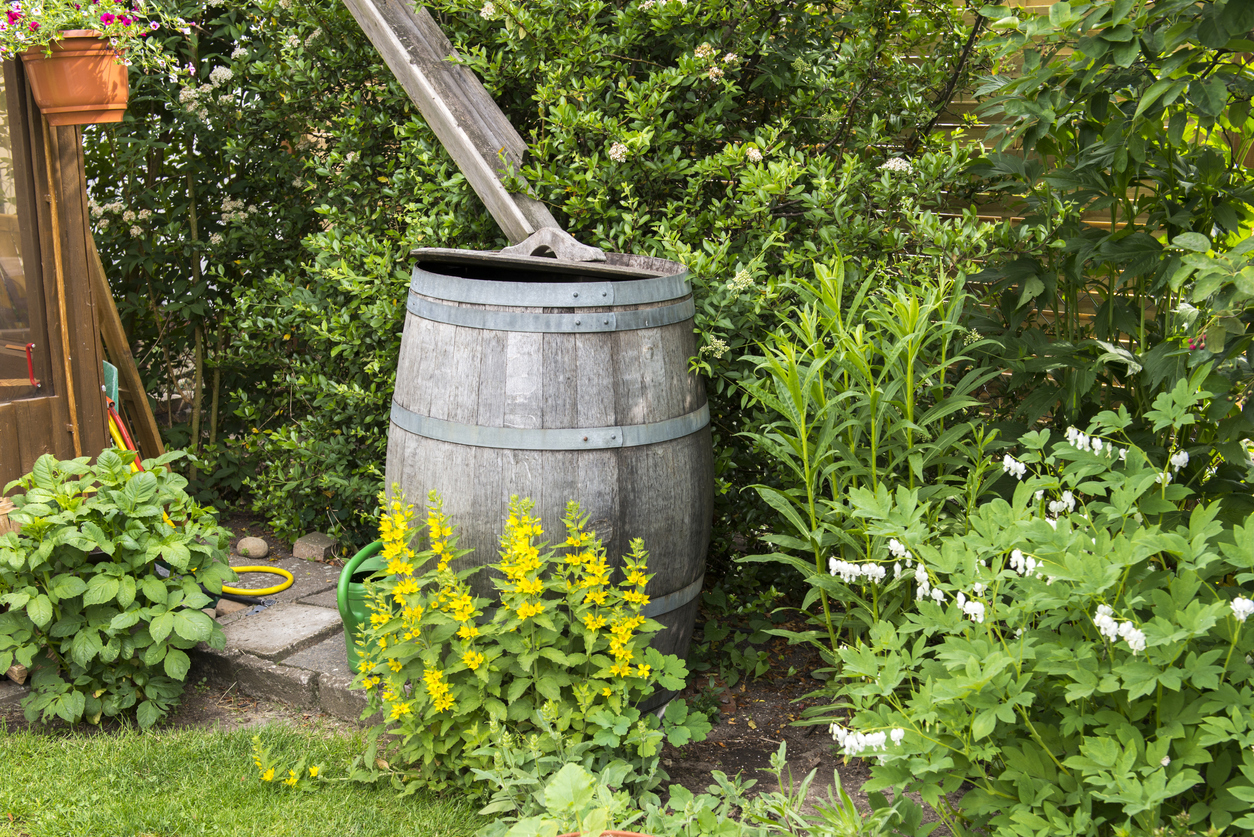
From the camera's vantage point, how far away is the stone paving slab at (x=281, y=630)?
2.87 m

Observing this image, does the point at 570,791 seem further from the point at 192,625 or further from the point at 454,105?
the point at 454,105

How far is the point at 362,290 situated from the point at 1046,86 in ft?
6.65

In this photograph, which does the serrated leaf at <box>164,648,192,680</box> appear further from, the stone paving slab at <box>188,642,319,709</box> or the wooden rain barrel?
the wooden rain barrel

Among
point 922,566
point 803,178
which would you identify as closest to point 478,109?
point 803,178

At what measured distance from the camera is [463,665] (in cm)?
210

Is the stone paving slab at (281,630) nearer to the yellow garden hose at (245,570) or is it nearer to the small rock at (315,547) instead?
the yellow garden hose at (245,570)

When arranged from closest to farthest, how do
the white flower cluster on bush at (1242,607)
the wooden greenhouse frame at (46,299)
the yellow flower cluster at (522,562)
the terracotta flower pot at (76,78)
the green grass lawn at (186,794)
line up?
the white flower cluster on bush at (1242,607)
the yellow flower cluster at (522,562)
the green grass lawn at (186,794)
the terracotta flower pot at (76,78)
the wooden greenhouse frame at (46,299)

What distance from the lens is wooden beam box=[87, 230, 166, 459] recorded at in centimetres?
321

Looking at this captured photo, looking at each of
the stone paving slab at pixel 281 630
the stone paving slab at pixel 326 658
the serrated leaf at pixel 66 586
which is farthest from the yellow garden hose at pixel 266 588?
the serrated leaf at pixel 66 586

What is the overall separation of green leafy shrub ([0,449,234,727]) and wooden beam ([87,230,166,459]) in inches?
32.9

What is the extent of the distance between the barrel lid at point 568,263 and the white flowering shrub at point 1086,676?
1008 mm

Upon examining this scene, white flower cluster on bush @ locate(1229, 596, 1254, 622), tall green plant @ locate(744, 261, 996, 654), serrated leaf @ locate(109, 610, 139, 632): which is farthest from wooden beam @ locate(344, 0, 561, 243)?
white flower cluster on bush @ locate(1229, 596, 1254, 622)

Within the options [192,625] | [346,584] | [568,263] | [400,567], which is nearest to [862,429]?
[568,263]

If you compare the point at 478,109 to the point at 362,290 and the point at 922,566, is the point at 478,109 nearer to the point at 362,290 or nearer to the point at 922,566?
the point at 362,290
